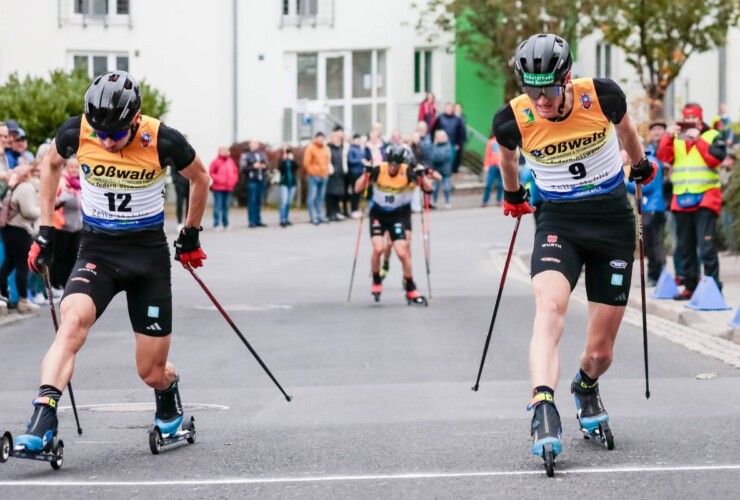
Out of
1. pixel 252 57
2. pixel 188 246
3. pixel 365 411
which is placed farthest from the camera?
pixel 252 57

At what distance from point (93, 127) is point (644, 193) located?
11983 millimetres

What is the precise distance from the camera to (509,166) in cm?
798

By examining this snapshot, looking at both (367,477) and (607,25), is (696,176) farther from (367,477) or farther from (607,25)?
(607,25)

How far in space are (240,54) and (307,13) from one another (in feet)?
8.50

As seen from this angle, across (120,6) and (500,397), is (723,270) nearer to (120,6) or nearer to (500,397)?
(500,397)

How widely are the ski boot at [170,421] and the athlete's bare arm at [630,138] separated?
2765 mm

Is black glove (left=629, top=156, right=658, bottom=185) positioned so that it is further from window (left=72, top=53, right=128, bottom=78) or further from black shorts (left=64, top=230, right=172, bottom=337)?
window (left=72, top=53, right=128, bottom=78)

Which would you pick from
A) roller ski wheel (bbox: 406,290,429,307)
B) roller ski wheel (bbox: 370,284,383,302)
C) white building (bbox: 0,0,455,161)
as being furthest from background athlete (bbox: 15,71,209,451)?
white building (bbox: 0,0,455,161)

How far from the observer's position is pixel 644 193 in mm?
18641

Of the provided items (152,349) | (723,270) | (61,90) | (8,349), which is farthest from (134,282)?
(61,90)

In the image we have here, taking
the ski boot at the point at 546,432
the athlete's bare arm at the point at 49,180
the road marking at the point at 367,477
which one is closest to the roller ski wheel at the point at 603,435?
the road marking at the point at 367,477

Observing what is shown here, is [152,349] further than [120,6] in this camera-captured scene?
No

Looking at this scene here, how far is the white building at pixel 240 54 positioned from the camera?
4088 centimetres

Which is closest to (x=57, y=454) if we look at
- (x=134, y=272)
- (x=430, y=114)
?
(x=134, y=272)
